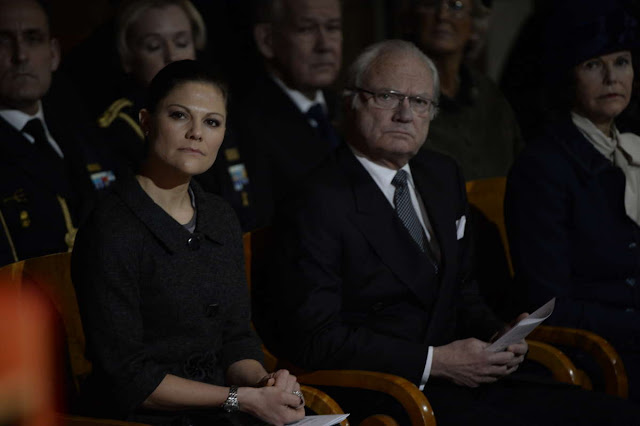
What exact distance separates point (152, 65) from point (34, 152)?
2.07ft

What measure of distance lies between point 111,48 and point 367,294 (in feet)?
6.78

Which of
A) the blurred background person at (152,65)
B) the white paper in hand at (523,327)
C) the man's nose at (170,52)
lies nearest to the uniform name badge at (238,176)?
the blurred background person at (152,65)

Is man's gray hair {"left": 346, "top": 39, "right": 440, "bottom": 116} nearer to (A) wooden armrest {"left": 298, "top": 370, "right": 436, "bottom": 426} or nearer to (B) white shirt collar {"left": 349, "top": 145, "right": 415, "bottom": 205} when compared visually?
(B) white shirt collar {"left": 349, "top": 145, "right": 415, "bottom": 205}

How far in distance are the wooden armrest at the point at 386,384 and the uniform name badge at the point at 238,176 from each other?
1096 millimetres

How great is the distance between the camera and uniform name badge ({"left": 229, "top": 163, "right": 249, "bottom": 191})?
344cm

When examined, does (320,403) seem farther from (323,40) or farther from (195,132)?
(323,40)

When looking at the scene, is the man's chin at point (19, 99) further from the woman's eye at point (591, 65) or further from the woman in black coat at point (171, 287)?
the woman's eye at point (591, 65)

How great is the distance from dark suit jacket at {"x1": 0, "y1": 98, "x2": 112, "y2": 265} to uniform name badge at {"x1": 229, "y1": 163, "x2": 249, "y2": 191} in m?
0.54

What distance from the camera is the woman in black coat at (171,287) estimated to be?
2.08 m

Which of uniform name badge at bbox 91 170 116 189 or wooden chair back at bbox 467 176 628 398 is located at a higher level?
uniform name badge at bbox 91 170 116 189

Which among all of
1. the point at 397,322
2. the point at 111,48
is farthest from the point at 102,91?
the point at 397,322

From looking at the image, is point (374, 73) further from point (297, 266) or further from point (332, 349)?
point (332, 349)

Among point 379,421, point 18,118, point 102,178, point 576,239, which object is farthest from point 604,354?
point 18,118

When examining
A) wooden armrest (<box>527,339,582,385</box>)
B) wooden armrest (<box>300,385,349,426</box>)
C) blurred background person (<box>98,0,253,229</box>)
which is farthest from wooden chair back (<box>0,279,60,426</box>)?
wooden armrest (<box>527,339,582,385</box>)
